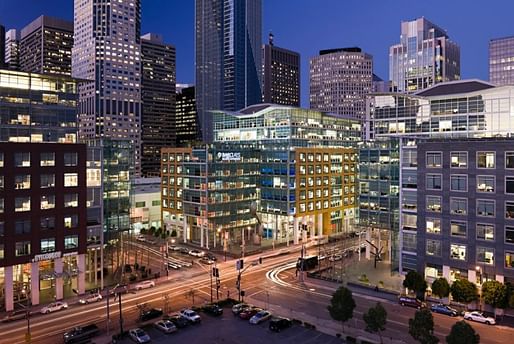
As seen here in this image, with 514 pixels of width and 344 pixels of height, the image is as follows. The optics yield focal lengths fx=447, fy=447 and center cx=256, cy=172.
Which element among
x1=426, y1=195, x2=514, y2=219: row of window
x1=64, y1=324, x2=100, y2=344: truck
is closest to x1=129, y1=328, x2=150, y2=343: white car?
x1=64, y1=324, x2=100, y2=344: truck

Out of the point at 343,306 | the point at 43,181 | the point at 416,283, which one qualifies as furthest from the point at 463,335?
the point at 43,181

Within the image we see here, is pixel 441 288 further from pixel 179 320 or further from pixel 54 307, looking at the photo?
pixel 54 307

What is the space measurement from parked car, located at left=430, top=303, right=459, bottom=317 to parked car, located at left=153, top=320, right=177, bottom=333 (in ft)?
120

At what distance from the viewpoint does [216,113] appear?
154m

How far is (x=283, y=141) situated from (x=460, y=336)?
9018 cm

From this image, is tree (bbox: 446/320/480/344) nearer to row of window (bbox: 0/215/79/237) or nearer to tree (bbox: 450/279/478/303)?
tree (bbox: 450/279/478/303)

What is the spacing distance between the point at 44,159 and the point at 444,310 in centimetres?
6370

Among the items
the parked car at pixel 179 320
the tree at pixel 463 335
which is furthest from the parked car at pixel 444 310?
the parked car at pixel 179 320

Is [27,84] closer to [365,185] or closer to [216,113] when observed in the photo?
[365,185]

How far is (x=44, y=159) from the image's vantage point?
69.9 meters

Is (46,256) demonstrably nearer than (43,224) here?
Yes

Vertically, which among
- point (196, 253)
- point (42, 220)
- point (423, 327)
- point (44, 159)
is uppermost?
point (44, 159)

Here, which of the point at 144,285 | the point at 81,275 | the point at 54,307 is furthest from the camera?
the point at 144,285

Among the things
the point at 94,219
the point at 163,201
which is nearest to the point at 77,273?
the point at 94,219
